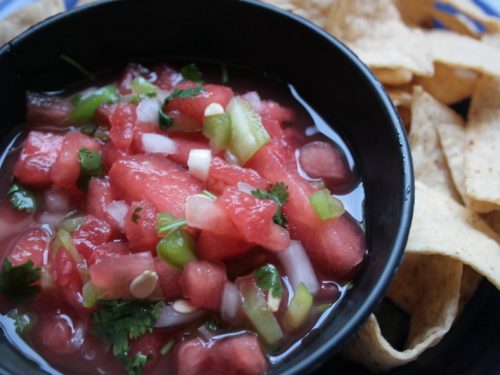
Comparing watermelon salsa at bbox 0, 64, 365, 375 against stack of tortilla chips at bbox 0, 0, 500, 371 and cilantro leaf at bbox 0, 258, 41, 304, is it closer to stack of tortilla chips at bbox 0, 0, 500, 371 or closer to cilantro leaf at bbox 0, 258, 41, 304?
cilantro leaf at bbox 0, 258, 41, 304

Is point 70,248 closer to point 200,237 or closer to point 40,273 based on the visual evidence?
point 40,273

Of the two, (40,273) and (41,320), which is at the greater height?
(40,273)

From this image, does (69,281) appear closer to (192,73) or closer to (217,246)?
(217,246)

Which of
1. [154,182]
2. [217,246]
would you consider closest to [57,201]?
[154,182]

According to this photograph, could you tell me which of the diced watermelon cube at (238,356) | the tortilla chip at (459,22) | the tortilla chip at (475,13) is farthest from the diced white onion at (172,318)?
the tortilla chip at (459,22)

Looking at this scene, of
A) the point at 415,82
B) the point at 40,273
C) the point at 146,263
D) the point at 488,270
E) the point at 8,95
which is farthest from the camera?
the point at 415,82

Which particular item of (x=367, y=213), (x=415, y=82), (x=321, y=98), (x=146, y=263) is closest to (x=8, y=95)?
(x=146, y=263)

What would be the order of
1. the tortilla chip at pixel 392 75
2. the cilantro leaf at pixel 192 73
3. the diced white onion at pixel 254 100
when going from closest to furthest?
the diced white onion at pixel 254 100, the cilantro leaf at pixel 192 73, the tortilla chip at pixel 392 75

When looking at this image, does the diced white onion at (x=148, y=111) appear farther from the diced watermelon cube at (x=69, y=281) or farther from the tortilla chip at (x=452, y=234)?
the tortilla chip at (x=452, y=234)
